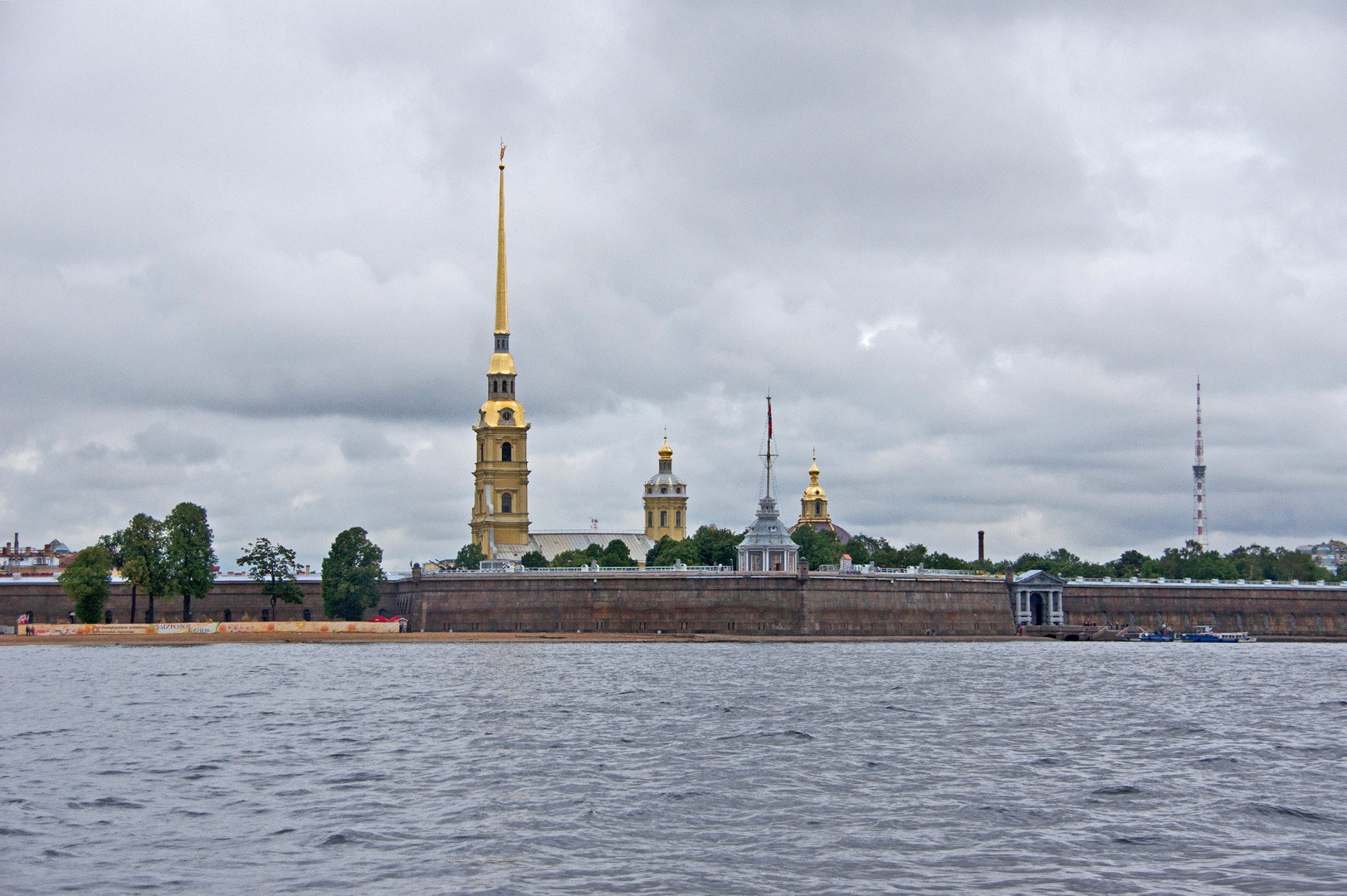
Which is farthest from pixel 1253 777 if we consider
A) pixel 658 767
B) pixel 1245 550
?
pixel 1245 550

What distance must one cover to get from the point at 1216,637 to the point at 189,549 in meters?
84.3

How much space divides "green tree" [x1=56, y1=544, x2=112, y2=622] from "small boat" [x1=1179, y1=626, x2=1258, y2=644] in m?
87.0

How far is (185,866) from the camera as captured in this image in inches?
880

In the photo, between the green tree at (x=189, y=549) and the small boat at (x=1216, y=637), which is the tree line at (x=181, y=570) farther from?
the small boat at (x=1216, y=637)

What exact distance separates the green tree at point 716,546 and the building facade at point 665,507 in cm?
3352

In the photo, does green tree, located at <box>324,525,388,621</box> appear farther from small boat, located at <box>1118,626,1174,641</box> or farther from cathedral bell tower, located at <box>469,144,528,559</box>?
small boat, located at <box>1118,626,1174,641</box>

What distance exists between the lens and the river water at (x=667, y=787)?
2209 centimetres

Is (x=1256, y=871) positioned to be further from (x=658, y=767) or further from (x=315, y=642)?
(x=315, y=642)

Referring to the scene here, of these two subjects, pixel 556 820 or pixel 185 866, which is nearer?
pixel 185 866

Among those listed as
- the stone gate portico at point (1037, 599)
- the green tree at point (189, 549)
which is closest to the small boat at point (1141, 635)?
the stone gate portico at point (1037, 599)

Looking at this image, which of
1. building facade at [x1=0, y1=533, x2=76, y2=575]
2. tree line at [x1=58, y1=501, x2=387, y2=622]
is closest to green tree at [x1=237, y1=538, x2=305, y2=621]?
tree line at [x1=58, y1=501, x2=387, y2=622]

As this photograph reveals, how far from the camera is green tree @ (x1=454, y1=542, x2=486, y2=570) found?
143000 millimetres

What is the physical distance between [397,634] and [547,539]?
199ft

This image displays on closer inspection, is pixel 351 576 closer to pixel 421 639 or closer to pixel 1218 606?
pixel 421 639
